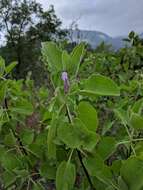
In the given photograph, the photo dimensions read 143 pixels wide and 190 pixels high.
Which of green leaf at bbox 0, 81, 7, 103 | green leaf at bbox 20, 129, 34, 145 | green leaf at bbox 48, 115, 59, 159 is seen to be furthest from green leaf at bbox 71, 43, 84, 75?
green leaf at bbox 20, 129, 34, 145

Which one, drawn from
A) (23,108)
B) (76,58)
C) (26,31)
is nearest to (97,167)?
(76,58)

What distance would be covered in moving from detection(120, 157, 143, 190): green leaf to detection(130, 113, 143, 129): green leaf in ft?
0.25

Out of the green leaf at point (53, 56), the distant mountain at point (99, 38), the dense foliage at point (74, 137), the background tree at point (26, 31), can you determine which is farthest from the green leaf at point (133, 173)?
the background tree at point (26, 31)

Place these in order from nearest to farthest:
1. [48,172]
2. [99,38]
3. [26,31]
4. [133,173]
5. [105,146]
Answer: [133,173] < [105,146] < [48,172] < [99,38] < [26,31]

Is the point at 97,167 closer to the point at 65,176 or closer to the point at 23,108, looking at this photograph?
the point at 65,176

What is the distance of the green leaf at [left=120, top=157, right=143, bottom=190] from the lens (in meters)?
0.89

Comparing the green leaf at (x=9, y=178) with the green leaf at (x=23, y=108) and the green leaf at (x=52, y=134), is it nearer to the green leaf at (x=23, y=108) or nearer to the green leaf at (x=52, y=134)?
the green leaf at (x=23, y=108)

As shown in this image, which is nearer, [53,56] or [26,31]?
[53,56]

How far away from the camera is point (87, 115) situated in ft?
3.09

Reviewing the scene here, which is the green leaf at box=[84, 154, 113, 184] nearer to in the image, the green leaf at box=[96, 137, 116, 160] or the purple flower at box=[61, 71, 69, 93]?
the green leaf at box=[96, 137, 116, 160]

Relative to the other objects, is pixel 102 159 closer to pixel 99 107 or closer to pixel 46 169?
pixel 46 169

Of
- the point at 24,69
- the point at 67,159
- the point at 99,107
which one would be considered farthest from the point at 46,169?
the point at 24,69

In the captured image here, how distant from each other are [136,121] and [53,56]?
21cm

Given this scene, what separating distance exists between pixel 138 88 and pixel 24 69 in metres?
27.5
